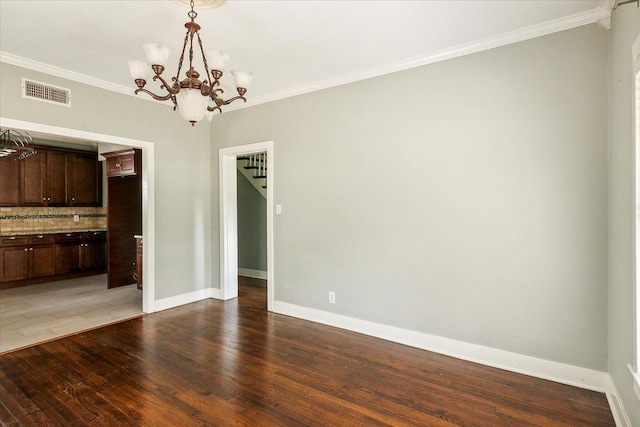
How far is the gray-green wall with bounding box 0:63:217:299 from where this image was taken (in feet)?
11.5

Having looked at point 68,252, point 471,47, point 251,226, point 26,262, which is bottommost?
point 26,262

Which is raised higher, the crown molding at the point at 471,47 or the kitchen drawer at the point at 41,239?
the crown molding at the point at 471,47

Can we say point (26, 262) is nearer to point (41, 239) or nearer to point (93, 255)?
point (41, 239)

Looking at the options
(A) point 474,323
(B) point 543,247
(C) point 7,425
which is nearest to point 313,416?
(A) point 474,323

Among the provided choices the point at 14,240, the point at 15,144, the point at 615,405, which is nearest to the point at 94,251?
the point at 14,240

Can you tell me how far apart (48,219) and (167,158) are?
391cm

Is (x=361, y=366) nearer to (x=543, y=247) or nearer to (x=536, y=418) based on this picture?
(x=536, y=418)

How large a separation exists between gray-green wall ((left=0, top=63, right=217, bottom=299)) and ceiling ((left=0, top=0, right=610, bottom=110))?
1.22 feet

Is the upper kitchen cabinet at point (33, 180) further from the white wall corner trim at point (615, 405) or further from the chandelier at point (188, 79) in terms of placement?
the white wall corner trim at point (615, 405)

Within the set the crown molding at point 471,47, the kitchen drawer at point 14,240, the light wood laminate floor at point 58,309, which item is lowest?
the light wood laminate floor at point 58,309

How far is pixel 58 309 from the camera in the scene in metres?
4.38

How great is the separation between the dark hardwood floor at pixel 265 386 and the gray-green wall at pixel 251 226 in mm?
2820

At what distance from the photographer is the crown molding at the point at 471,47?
7.97 feet

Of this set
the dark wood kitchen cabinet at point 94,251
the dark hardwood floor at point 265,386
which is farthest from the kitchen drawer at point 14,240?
the dark hardwood floor at point 265,386
